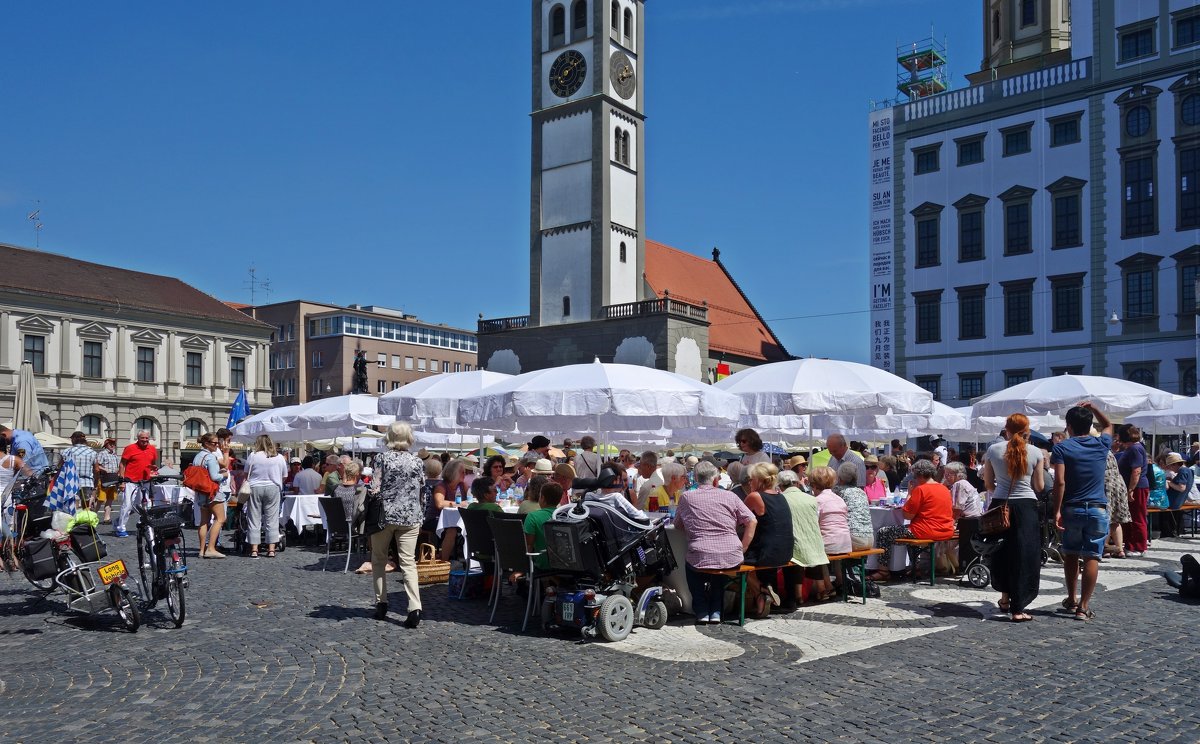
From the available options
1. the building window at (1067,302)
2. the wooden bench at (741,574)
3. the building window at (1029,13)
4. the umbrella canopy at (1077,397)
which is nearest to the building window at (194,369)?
the building window at (1067,302)

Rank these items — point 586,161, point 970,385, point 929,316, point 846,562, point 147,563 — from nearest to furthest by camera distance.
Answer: point 147,563 → point 846,562 → point 970,385 → point 929,316 → point 586,161

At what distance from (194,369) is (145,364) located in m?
2.97

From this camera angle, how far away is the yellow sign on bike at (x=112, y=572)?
8.84 metres

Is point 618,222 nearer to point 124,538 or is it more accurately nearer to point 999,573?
point 124,538

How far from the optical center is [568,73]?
48.3 m

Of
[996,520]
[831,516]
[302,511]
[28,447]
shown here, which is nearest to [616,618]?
[831,516]

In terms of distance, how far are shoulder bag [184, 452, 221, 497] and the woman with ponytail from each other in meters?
10.4

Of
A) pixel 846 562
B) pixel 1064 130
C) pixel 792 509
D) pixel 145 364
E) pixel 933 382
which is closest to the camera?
pixel 792 509

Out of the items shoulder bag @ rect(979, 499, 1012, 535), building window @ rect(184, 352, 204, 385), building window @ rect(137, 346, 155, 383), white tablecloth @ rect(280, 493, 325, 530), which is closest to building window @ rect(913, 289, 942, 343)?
white tablecloth @ rect(280, 493, 325, 530)

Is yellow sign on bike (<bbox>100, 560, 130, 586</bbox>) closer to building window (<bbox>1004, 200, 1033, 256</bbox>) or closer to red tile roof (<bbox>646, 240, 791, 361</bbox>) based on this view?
building window (<bbox>1004, 200, 1033, 256</bbox>)

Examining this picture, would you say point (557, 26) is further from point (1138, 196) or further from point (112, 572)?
point (112, 572)

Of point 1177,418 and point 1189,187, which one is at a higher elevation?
point 1189,187

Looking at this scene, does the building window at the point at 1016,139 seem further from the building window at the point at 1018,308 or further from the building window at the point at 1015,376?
the building window at the point at 1015,376

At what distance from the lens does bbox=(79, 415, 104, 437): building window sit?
51906 millimetres
